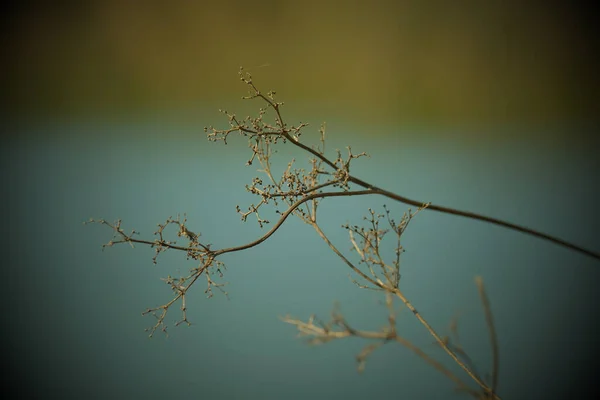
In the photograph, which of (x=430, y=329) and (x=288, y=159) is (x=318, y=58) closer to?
(x=288, y=159)

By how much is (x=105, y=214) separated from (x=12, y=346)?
0.39 meters

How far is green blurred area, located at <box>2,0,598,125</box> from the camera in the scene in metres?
1.13

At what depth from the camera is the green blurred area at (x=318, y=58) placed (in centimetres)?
113

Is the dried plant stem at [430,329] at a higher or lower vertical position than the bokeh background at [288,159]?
lower

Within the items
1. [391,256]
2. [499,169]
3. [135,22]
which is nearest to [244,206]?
[391,256]

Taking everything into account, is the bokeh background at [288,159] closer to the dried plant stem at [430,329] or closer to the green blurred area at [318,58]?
the green blurred area at [318,58]

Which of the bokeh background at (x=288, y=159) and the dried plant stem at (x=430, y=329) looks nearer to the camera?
the dried plant stem at (x=430, y=329)

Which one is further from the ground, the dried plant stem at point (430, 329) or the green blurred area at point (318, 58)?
the green blurred area at point (318, 58)

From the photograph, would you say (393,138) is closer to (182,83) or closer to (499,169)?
(499,169)

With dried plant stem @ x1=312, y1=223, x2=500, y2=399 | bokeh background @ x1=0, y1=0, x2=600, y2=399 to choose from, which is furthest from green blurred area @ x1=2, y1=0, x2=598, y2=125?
dried plant stem @ x1=312, y1=223, x2=500, y2=399

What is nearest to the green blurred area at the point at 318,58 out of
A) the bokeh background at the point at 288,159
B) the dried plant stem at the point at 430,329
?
the bokeh background at the point at 288,159

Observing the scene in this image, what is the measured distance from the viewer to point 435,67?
3.89 feet

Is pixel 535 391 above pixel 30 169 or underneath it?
underneath

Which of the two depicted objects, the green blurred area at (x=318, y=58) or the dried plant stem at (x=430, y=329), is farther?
the green blurred area at (x=318, y=58)
